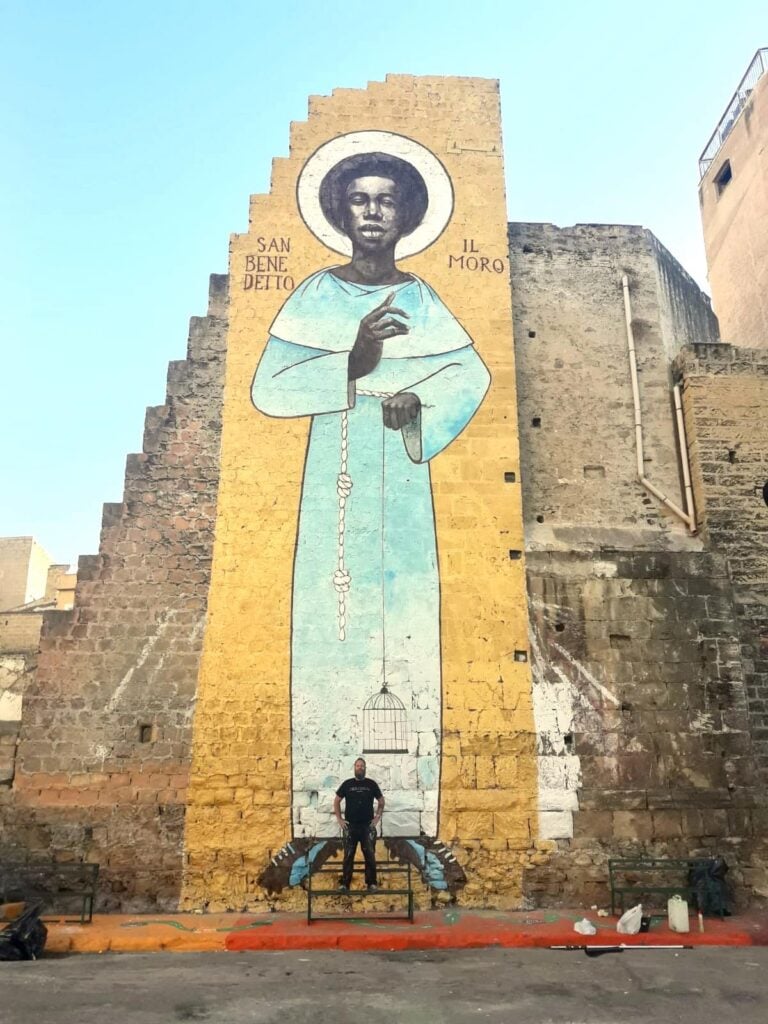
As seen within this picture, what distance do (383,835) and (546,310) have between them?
25.6 ft

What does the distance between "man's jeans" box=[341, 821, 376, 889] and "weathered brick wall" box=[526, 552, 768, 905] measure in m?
1.79

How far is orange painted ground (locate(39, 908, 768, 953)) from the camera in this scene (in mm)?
7520

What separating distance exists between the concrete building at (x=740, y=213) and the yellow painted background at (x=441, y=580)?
668 centimetres

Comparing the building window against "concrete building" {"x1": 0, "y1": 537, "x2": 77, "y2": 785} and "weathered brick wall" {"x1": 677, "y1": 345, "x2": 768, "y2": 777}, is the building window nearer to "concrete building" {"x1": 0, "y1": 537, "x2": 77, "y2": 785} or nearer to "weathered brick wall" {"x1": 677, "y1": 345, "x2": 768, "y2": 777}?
"weathered brick wall" {"x1": 677, "y1": 345, "x2": 768, "y2": 777}

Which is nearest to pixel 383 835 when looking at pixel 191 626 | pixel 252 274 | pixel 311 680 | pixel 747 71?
pixel 311 680

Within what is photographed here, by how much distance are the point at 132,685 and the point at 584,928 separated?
561cm

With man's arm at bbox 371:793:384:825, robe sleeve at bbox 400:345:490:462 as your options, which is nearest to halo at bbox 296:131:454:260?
robe sleeve at bbox 400:345:490:462

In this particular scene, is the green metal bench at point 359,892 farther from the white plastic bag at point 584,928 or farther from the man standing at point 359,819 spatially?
the white plastic bag at point 584,928

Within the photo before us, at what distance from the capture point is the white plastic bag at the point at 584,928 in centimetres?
771

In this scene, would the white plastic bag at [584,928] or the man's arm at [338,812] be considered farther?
the man's arm at [338,812]

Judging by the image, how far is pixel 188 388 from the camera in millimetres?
10547

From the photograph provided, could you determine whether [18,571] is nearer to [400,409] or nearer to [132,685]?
[132,685]

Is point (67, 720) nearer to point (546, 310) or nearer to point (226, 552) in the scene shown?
point (226, 552)

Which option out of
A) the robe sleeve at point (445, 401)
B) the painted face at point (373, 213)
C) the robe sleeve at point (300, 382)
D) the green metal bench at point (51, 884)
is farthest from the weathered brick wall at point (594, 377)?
the green metal bench at point (51, 884)
